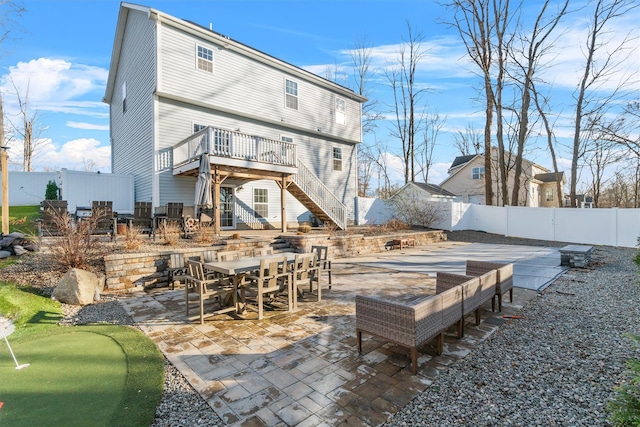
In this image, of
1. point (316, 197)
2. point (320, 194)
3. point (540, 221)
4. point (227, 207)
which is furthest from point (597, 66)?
point (227, 207)

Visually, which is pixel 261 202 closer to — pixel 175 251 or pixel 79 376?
pixel 175 251

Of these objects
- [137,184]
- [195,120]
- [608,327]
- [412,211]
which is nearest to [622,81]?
[412,211]

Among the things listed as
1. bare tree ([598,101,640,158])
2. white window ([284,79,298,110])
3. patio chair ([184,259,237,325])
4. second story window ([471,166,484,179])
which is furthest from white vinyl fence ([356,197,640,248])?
patio chair ([184,259,237,325])

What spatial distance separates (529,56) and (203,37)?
57.7 ft

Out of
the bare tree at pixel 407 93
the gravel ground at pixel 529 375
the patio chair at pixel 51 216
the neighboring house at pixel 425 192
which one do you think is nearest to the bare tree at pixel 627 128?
the neighboring house at pixel 425 192

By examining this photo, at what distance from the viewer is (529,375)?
3.17 metres

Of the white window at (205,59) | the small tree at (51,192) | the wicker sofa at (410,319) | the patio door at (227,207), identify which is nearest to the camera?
the wicker sofa at (410,319)

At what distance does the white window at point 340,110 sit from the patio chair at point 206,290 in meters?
14.7

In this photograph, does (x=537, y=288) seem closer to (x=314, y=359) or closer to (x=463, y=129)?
(x=314, y=359)

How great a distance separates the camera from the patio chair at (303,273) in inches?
210

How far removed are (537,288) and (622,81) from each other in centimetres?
1724

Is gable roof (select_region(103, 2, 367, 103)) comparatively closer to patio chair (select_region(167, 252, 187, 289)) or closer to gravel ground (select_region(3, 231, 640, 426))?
patio chair (select_region(167, 252, 187, 289))

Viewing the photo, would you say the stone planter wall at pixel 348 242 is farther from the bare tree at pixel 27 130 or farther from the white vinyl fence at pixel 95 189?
the bare tree at pixel 27 130

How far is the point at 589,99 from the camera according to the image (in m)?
17.5
